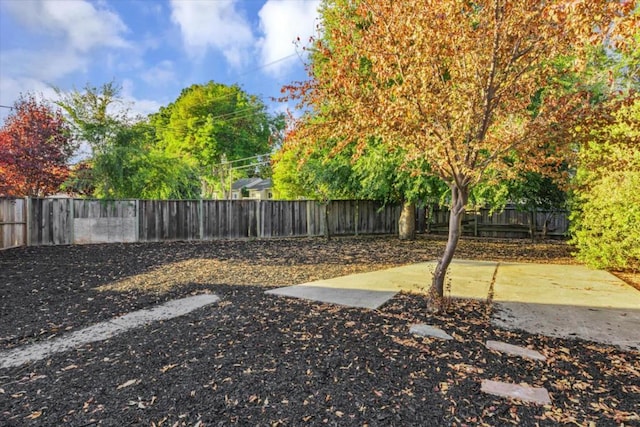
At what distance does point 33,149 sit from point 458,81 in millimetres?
11552

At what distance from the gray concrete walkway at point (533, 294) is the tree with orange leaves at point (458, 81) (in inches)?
39.1

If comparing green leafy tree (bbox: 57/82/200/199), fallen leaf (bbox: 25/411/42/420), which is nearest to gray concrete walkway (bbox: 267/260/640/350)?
fallen leaf (bbox: 25/411/42/420)

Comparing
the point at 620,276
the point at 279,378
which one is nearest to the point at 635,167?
the point at 620,276

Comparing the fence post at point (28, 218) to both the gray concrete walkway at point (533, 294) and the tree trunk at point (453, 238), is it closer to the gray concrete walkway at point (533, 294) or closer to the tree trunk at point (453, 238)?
the gray concrete walkway at point (533, 294)

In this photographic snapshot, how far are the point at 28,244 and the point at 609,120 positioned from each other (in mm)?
11555

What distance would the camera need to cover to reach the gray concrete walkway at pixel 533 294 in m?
3.28

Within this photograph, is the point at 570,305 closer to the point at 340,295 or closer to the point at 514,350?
the point at 514,350

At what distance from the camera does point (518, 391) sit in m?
2.11

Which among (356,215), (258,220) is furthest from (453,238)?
(356,215)

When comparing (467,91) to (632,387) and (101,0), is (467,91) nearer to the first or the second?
(632,387)

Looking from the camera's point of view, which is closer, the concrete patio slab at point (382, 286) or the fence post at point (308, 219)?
the concrete patio slab at point (382, 286)

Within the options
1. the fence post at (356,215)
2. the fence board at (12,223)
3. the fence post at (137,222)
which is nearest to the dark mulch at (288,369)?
the fence board at (12,223)

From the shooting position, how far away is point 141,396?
6.75 ft

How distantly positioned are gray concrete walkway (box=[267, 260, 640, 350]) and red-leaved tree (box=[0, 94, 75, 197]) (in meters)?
9.69
